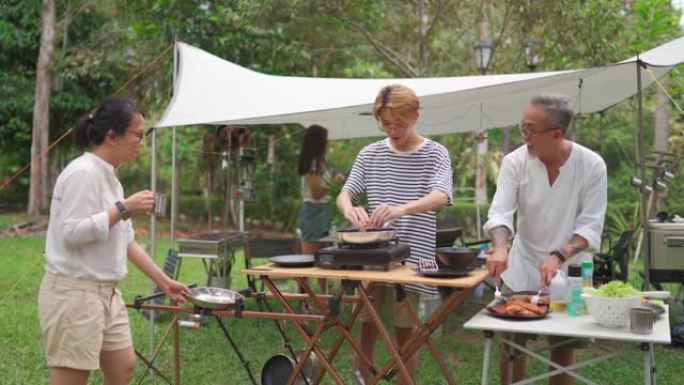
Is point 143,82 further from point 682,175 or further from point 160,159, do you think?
point 682,175

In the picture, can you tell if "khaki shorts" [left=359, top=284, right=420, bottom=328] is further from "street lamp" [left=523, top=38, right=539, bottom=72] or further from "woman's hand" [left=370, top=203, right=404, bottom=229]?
"street lamp" [left=523, top=38, right=539, bottom=72]

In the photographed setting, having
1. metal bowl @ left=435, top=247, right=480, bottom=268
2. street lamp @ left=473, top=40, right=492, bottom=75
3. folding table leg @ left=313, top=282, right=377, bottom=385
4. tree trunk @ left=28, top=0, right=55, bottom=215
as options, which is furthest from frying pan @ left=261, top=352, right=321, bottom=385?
tree trunk @ left=28, top=0, right=55, bottom=215

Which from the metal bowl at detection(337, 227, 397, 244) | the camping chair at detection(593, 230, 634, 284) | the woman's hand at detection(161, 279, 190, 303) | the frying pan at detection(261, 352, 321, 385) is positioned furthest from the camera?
the camping chair at detection(593, 230, 634, 284)

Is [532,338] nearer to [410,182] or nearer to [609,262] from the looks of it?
[410,182]

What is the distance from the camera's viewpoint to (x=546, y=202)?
2.67 meters

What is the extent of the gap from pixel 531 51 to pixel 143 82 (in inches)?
339

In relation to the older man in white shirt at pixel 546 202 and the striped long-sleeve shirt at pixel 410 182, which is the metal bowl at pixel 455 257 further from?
the striped long-sleeve shirt at pixel 410 182

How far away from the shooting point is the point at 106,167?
243cm

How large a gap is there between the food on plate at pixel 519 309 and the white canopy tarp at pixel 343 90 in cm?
218

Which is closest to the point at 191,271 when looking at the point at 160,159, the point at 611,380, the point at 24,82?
the point at 611,380

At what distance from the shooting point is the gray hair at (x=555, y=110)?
2570 mm

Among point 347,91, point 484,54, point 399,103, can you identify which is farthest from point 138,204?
point 484,54

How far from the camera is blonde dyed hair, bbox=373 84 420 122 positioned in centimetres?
275

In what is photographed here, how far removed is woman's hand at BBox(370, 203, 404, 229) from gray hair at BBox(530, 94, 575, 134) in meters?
0.66
